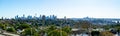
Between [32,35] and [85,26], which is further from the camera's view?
[85,26]

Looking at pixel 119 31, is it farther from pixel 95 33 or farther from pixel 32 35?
pixel 32 35

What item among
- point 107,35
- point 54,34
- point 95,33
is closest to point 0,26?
point 95,33

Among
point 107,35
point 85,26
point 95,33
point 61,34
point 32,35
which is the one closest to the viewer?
point 61,34

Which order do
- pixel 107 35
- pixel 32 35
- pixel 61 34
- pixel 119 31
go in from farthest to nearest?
pixel 119 31, pixel 107 35, pixel 32 35, pixel 61 34

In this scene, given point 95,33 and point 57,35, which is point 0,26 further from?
point 57,35

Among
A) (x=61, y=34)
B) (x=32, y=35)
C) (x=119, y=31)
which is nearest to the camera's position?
(x=61, y=34)

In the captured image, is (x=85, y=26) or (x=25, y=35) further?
(x=85, y=26)

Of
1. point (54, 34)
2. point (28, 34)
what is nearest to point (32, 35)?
point (28, 34)

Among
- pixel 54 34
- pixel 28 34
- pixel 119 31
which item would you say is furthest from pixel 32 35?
pixel 119 31

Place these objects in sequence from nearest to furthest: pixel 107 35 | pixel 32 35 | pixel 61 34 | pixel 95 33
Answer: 1. pixel 61 34
2. pixel 32 35
3. pixel 107 35
4. pixel 95 33
